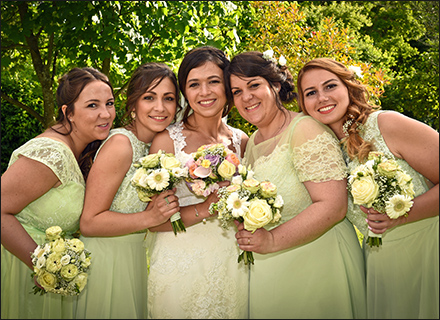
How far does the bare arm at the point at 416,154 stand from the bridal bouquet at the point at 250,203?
2.59ft

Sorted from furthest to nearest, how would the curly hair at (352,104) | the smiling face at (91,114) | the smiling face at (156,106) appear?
the smiling face at (156,106) → the smiling face at (91,114) → the curly hair at (352,104)

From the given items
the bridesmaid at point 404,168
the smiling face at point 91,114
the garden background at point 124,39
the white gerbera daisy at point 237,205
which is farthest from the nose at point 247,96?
the garden background at point 124,39

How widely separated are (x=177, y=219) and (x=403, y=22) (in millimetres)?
21078

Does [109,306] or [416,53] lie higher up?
[416,53]

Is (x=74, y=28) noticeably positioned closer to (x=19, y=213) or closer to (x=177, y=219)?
(x=19, y=213)

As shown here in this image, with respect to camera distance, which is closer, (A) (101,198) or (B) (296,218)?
(B) (296,218)

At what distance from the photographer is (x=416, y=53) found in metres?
19.3

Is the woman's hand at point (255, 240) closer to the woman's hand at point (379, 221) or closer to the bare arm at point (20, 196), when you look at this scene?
the woman's hand at point (379, 221)

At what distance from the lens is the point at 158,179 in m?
3.29

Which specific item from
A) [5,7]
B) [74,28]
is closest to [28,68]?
[5,7]

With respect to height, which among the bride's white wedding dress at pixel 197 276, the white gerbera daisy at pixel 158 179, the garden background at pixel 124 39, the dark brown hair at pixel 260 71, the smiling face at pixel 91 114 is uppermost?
the garden background at pixel 124 39

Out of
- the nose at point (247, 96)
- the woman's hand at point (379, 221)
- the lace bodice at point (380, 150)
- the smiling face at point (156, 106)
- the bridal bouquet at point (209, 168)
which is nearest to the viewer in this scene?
the woman's hand at point (379, 221)

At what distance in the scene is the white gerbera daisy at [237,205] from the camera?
9.96 feet

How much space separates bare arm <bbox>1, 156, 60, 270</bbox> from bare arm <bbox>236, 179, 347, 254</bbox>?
1.74m
